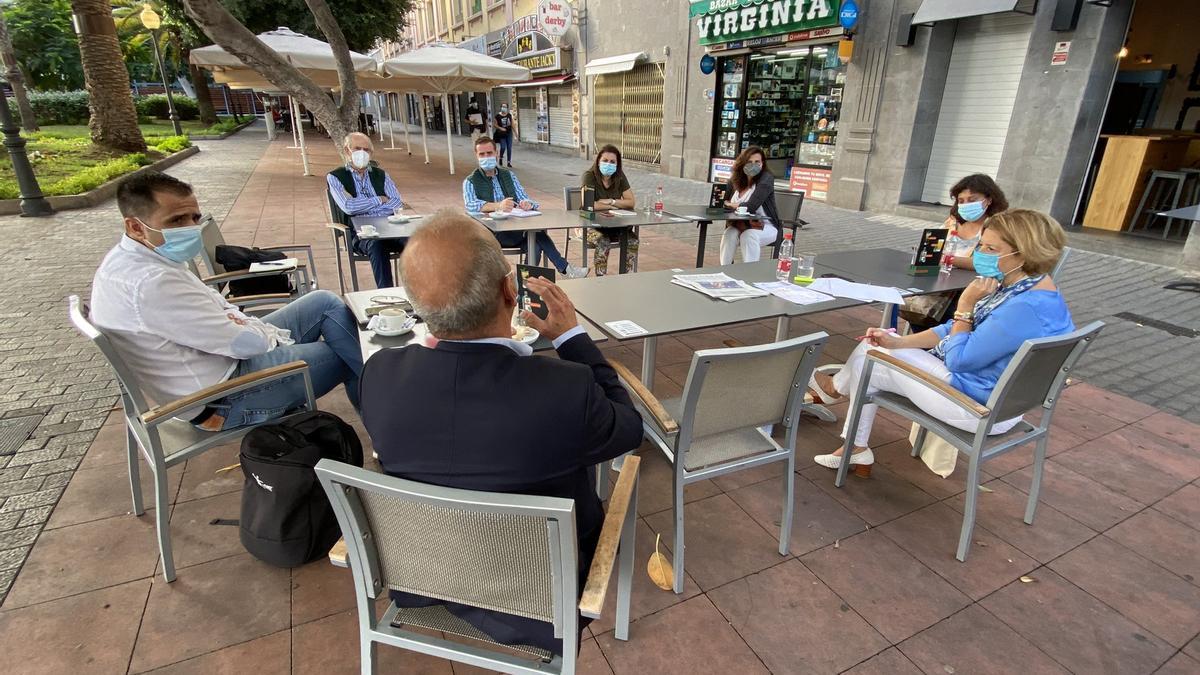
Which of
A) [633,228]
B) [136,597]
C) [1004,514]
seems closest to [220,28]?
→ [633,228]

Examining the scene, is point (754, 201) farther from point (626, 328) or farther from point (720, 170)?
point (720, 170)

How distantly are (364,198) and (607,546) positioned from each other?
14.4 feet

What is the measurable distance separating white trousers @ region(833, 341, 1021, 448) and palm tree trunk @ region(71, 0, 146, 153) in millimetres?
15322

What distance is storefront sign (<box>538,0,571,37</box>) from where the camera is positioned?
584 inches

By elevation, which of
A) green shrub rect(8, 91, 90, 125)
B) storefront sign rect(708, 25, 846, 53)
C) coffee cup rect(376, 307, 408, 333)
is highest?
storefront sign rect(708, 25, 846, 53)

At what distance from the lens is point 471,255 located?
4.14ft

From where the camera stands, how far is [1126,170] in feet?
22.0

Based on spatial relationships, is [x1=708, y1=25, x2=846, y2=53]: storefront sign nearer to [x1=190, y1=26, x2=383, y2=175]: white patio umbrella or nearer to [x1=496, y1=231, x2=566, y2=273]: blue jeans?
[x1=496, y1=231, x2=566, y2=273]: blue jeans

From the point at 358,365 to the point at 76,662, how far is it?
1343 millimetres

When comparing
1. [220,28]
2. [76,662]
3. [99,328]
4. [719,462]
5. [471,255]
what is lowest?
[76,662]

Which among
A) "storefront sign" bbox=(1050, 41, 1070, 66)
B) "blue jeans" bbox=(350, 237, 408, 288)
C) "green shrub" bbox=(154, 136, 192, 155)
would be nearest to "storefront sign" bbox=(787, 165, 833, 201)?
"storefront sign" bbox=(1050, 41, 1070, 66)

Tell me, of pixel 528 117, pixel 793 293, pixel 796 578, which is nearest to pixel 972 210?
pixel 793 293

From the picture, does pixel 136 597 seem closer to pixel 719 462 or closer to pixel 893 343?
pixel 719 462

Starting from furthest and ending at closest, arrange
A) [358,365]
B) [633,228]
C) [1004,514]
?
[633,228] → [358,365] → [1004,514]
